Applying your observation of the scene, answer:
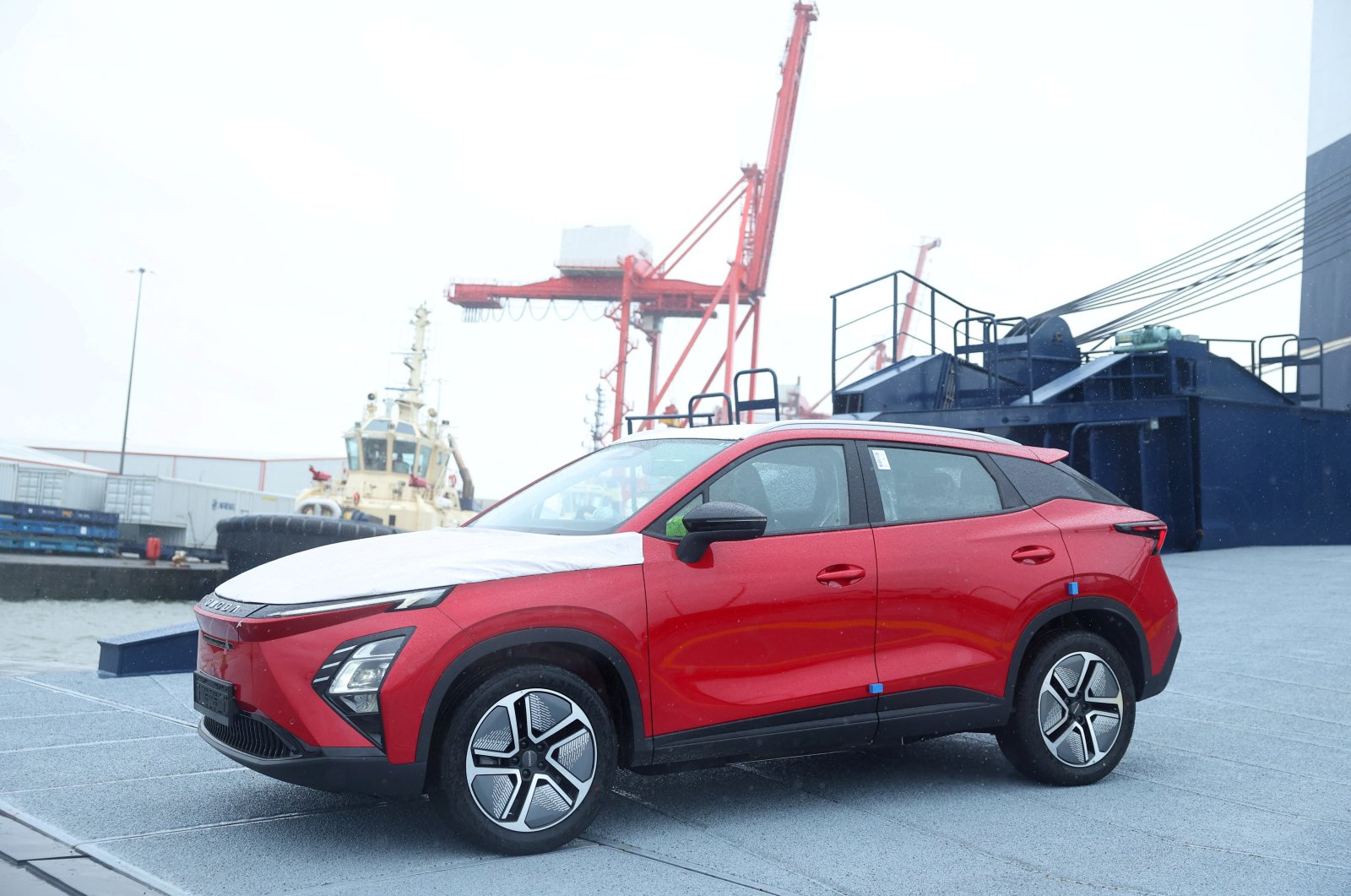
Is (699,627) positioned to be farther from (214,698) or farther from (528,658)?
(214,698)

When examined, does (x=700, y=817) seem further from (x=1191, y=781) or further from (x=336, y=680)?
(x=1191, y=781)

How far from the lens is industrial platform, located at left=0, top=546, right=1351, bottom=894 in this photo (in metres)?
3.51

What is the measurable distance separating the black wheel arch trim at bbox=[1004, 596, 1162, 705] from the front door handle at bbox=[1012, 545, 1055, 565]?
210 millimetres

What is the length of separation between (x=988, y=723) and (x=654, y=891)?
191 centimetres

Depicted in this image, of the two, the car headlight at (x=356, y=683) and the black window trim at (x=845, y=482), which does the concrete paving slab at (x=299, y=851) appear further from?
the black window trim at (x=845, y=482)

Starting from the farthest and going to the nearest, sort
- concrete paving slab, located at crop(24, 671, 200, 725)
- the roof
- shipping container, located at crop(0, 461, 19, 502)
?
shipping container, located at crop(0, 461, 19, 502) → concrete paving slab, located at crop(24, 671, 200, 725) → the roof

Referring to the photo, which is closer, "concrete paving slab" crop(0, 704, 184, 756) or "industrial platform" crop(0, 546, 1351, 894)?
"industrial platform" crop(0, 546, 1351, 894)

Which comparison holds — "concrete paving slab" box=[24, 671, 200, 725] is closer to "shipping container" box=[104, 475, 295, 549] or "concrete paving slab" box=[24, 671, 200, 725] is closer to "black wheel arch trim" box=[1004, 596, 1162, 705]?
"black wheel arch trim" box=[1004, 596, 1162, 705]

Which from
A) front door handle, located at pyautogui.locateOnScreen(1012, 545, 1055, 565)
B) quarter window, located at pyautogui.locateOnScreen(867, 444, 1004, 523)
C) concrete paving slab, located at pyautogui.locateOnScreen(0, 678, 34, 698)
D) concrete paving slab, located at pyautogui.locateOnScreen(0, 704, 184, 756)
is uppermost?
quarter window, located at pyautogui.locateOnScreen(867, 444, 1004, 523)

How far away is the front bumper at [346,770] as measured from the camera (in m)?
3.50

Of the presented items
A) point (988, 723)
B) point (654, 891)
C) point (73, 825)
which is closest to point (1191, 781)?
point (988, 723)

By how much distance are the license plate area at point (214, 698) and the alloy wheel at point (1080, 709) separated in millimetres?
3295

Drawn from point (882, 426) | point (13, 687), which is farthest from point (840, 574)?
point (13, 687)

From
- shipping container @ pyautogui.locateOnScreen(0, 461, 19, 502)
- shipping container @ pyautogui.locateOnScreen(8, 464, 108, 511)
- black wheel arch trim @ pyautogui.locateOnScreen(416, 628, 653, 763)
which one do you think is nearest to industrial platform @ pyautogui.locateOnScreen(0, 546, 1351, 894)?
black wheel arch trim @ pyautogui.locateOnScreen(416, 628, 653, 763)
